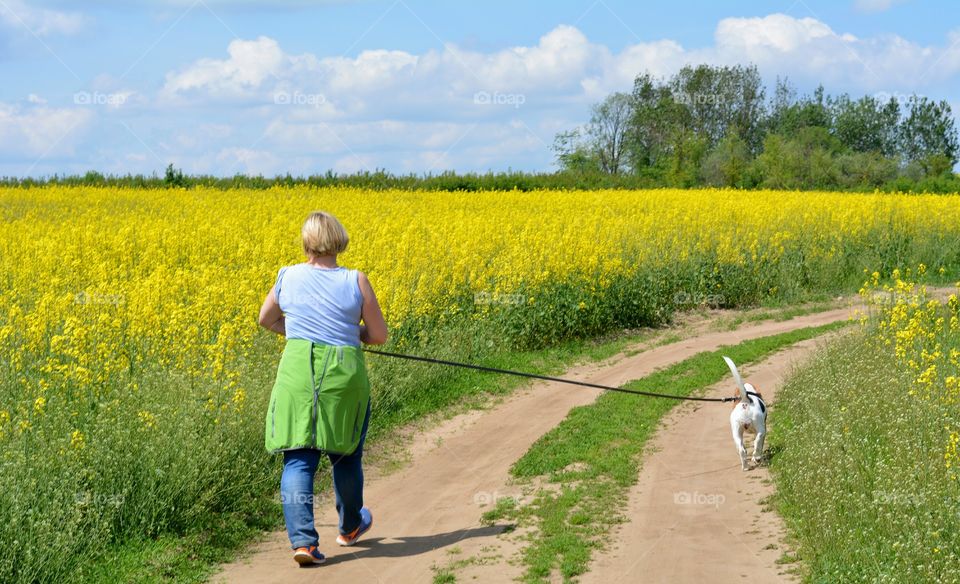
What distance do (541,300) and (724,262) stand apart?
6.99 meters

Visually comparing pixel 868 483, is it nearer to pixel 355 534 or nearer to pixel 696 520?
pixel 696 520

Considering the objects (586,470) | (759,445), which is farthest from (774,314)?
(586,470)

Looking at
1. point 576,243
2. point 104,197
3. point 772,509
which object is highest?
point 104,197

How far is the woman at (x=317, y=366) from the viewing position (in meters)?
6.71

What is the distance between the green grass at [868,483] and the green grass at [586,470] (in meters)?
1.49

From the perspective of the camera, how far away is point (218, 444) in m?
8.38

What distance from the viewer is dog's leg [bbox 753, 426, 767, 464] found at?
9.51m

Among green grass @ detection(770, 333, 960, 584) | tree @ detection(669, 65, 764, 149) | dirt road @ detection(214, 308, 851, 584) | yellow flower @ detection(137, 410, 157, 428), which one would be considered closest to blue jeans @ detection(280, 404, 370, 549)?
dirt road @ detection(214, 308, 851, 584)

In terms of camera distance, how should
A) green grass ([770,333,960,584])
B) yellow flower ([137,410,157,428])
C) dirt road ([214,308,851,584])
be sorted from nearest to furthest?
green grass ([770,333,960,584]) → dirt road ([214,308,851,584]) → yellow flower ([137,410,157,428])

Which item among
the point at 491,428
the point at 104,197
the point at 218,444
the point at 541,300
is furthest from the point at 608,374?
the point at 104,197

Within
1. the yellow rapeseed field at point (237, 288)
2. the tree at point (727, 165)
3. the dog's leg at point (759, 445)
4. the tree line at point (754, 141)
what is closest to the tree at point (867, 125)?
the tree line at point (754, 141)

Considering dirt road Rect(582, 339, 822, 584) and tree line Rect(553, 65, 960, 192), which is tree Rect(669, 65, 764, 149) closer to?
tree line Rect(553, 65, 960, 192)

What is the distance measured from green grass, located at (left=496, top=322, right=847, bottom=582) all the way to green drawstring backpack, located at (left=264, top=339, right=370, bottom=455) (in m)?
1.67

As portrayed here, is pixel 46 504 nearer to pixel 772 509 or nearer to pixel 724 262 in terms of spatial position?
pixel 772 509
